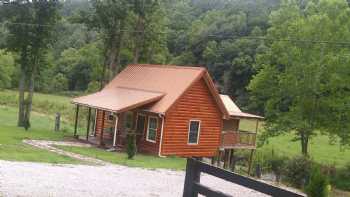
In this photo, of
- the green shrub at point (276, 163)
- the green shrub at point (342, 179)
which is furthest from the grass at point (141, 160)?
the green shrub at point (342, 179)

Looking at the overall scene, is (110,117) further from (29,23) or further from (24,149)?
(24,149)

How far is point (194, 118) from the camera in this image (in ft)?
96.4

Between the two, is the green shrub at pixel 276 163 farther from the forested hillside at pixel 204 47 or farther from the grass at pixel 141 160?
the forested hillside at pixel 204 47

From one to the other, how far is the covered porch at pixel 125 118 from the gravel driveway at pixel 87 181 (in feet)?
25.8

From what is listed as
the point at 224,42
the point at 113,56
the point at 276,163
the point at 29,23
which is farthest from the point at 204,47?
the point at 29,23

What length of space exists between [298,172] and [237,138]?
172 inches

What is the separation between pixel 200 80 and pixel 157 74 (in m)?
3.54

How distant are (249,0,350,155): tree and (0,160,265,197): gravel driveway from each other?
17.8 meters

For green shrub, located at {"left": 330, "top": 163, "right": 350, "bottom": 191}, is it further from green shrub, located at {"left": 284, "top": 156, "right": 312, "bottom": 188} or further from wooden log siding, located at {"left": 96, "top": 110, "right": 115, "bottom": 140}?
wooden log siding, located at {"left": 96, "top": 110, "right": 115, "bottom": 140}

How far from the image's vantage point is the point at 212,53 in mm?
72438

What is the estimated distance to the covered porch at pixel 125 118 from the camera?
28.4 metres

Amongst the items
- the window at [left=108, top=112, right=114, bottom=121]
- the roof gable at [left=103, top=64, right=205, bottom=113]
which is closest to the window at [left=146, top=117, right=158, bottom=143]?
the roof gable at [left=103, top=64, right=205, bottom=113]

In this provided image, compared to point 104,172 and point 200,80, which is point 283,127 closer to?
point 200,80

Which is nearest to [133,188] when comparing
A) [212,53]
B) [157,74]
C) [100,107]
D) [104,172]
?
[104,172]
